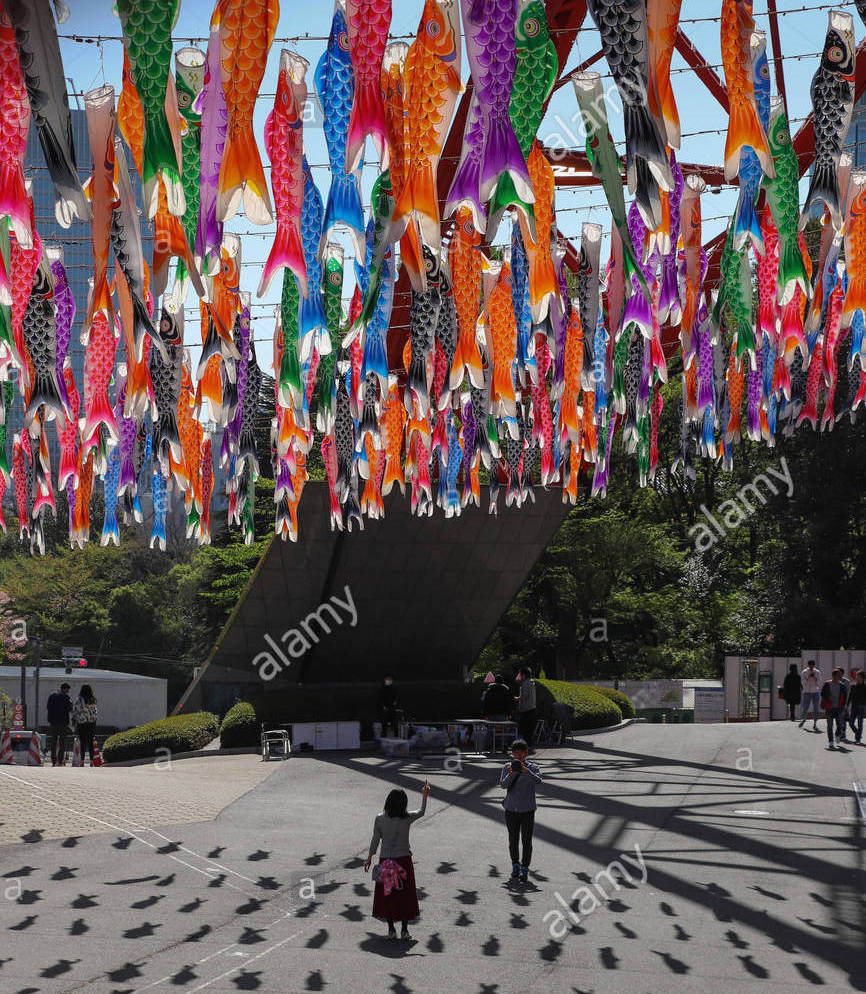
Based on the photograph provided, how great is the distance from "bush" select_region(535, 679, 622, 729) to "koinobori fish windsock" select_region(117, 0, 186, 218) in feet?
71.2

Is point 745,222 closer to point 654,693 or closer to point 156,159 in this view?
point 156,159

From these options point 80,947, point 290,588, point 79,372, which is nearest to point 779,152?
point 80,947

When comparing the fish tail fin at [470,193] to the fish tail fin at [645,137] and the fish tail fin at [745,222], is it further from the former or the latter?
the fish tail fin at [745,222]

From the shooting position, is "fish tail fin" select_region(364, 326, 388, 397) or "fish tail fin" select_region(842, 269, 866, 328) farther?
"fish tail fin" select_region(364, 326, 388, 397)

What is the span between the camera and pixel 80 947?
30.5 feet

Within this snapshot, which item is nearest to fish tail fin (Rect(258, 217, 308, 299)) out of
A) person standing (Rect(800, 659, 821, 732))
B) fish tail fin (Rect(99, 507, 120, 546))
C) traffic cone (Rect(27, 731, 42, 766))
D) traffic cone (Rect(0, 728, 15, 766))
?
fish tail fin (Rect(99, 507, 120, 546))

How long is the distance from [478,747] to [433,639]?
533cm

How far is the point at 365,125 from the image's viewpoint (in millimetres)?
5473

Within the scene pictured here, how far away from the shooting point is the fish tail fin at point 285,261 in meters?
5.88

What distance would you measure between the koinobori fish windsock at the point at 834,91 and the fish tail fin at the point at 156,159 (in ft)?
12.4

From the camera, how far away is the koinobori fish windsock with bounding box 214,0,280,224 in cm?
532

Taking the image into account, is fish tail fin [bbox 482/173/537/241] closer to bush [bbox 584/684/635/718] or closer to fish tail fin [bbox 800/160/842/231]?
fish tail fin [bbox 800/160/842/231]

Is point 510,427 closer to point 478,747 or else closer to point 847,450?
point 478,747

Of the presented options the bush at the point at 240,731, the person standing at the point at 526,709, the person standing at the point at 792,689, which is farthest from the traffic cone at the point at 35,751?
the person standing at the point at 792,689
